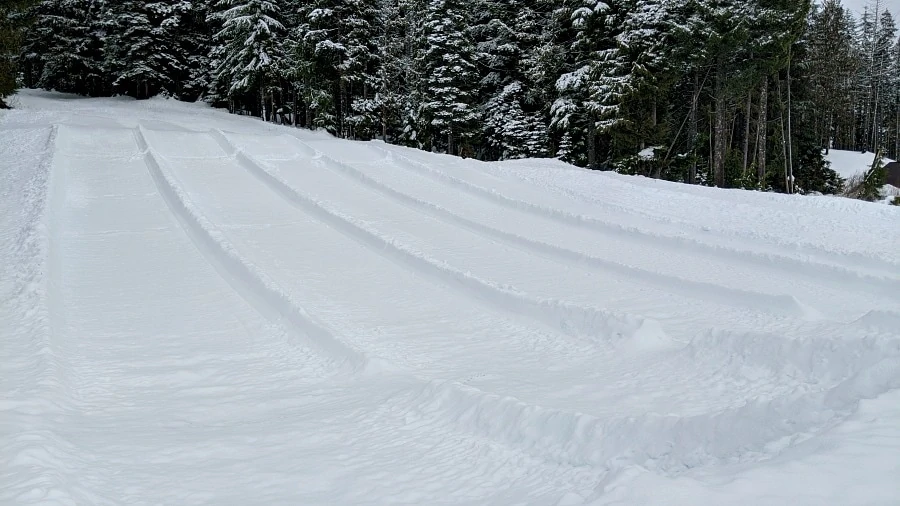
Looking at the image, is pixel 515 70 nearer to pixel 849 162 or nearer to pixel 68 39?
pixel 849 162

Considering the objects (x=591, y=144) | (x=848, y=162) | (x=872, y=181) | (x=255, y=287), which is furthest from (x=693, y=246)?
(x=848, y=162)

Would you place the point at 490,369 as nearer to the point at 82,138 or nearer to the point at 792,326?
the point at 792,326

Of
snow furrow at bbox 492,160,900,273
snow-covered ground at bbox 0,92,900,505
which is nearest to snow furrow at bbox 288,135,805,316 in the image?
snow-covered ground at bbox 0,92,900,505

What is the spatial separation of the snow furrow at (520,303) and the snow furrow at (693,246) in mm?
4062

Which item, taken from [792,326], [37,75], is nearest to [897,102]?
[792,326]

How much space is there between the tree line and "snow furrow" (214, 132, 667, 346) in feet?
48.4

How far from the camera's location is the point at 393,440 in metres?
4.91

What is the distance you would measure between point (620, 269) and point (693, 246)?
82.6 inches

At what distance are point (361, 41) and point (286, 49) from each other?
17.4ft

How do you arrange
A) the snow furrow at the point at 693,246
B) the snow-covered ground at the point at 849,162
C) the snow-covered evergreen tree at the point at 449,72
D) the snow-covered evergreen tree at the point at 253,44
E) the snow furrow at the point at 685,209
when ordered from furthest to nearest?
the snow-covered ground at the point at 849,162, the snow-covered evergreen tree at the point at 253,44, the snow-covered evergreen tree at the point at 449,72, the snow furrow at the point at 685,209, the snow furrow at the point at 693,246

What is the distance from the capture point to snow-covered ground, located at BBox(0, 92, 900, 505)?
4016mm

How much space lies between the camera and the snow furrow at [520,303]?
22.7 ft

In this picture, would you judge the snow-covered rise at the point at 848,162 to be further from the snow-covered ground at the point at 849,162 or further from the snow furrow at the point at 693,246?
Result: the snow furrow at the point at 693,246

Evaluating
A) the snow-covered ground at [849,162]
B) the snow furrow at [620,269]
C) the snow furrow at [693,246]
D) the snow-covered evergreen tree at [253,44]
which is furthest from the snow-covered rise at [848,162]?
the snow-covered evergreen tree at [253,44]
